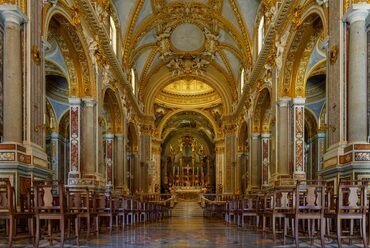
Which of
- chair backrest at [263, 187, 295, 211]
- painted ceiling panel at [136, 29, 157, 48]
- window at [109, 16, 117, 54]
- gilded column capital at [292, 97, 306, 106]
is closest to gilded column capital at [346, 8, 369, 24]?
chair backrest at [263, 187, 295, 211]

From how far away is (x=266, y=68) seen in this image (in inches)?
830

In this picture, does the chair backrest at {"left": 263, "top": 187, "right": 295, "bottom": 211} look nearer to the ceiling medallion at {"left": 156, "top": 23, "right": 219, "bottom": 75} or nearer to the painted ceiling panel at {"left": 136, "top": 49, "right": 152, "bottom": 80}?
the ceiling medallion at {"left": 156, "top": 23, "right": 219, "bottom": 75}

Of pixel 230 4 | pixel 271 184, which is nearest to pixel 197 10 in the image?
pixel 230 4

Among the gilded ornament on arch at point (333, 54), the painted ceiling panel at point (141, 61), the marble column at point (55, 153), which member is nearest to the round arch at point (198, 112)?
the painted ceiling panel at point (141, 61)

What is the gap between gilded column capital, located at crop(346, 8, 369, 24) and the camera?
35.8 ft

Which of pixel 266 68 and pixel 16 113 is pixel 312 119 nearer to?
pixel 266 68

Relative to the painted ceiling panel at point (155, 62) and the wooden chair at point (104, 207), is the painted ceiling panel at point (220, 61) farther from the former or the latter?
the wooden chair at point (104, 207)

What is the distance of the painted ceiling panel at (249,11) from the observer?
24469 millimetres

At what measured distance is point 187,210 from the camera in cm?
3525

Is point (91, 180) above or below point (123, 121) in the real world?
below

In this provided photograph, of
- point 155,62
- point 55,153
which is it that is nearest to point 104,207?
point 55,153

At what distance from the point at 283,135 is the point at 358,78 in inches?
290

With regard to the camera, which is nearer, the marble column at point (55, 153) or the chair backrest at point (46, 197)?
the chair backrest at point (46, 197)

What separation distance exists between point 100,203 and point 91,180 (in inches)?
187
